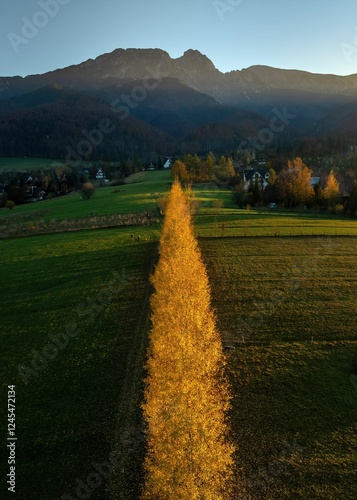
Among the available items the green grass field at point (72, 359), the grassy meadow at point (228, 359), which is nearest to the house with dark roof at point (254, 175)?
the grassy meadow at point (228, 359)

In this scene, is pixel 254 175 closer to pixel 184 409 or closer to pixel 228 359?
pixel 228 359

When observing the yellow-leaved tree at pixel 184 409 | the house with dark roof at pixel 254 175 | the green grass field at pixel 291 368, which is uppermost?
the house with dark roof at pixel 254 175

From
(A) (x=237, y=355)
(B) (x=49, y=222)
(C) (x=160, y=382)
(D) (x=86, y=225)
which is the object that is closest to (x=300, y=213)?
(D) (x=86, y=225)

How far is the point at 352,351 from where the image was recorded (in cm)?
3061

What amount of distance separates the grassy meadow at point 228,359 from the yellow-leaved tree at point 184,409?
2.61 meters

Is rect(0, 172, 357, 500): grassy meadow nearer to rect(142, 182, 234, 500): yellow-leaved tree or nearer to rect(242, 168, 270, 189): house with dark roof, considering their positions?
rect(142, 182, 234, 500): yellow-leaved tree

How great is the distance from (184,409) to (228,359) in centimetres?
1179

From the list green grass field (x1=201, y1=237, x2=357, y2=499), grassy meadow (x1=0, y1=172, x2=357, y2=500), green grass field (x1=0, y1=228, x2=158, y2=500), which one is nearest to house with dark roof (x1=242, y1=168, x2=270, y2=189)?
grassy meadow (x1=0, y1=172, x2=357, y2=500)

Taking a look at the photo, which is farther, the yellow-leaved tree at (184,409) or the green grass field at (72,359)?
the green grass field at (72,359)

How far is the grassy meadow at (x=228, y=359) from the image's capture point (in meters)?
20.1

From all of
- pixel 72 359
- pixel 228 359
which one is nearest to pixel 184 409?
pixel 228 359

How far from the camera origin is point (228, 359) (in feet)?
97.9

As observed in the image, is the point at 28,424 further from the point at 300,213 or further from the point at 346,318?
the point at 300,213

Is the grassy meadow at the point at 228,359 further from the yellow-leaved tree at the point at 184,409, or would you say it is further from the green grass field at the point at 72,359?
the yellow-leaved tree at the point at 184,409
